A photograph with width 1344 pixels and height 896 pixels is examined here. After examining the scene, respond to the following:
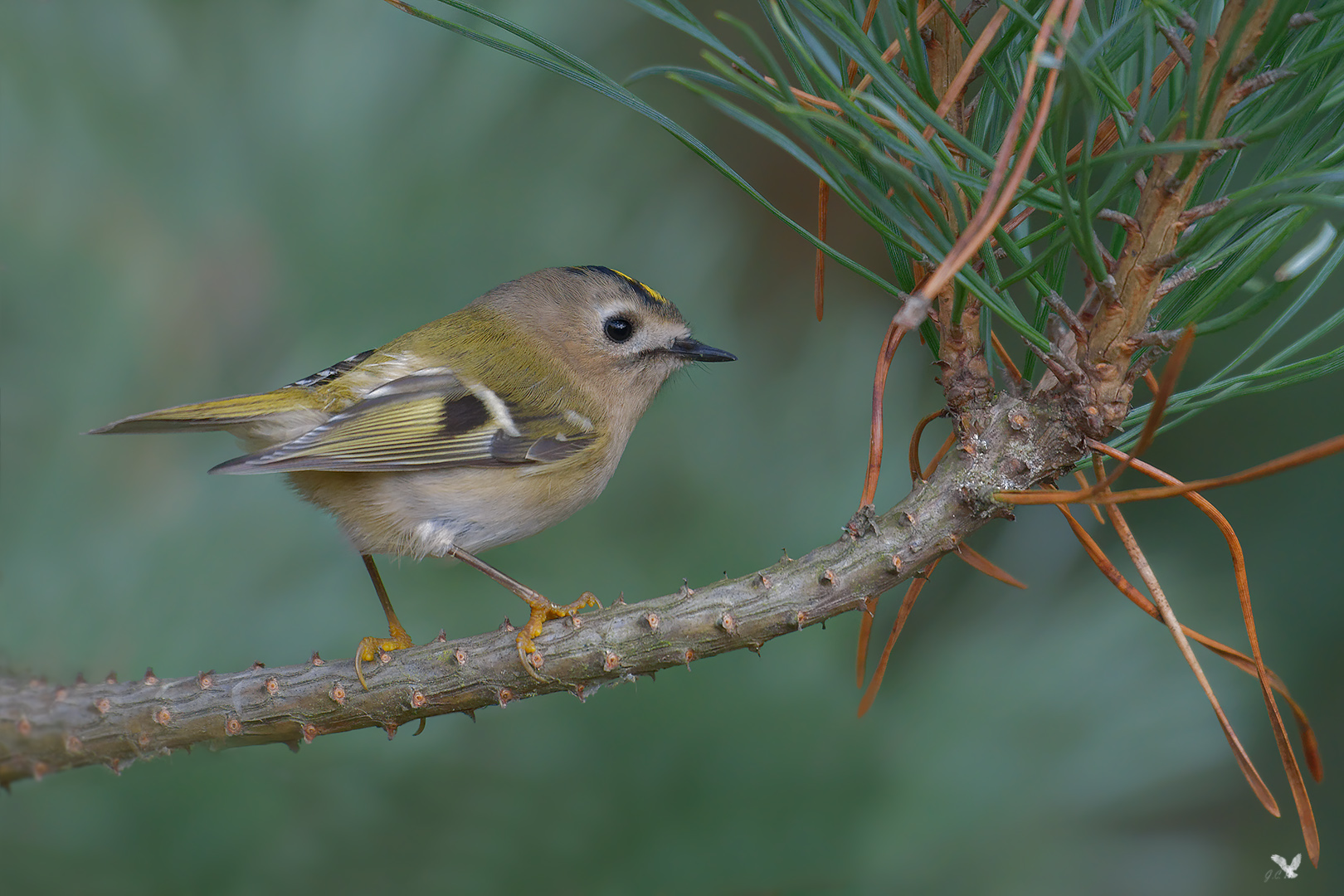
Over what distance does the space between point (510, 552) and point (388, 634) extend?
0.71 feet

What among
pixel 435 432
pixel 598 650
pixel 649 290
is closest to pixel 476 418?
pixel 435 432

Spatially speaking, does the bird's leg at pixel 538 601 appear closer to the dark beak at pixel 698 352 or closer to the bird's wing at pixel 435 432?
the bird's wing at pixel 435 432

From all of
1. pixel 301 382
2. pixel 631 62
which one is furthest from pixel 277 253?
pixel 631 62

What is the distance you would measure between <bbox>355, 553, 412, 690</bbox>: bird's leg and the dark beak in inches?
18.3

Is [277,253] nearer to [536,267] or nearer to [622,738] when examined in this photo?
[536,267]

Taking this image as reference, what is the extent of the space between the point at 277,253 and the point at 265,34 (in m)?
0.25

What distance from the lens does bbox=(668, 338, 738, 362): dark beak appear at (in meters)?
1.13

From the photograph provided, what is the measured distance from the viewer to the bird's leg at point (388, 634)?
804 millimetres

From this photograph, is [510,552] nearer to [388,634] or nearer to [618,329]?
[388,634]

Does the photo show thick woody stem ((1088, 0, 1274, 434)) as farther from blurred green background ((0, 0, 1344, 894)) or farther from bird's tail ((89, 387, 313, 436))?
bird's tail ((89, 387, 313, 436))

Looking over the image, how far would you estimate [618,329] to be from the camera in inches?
52.9

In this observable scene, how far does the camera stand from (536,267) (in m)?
1.18

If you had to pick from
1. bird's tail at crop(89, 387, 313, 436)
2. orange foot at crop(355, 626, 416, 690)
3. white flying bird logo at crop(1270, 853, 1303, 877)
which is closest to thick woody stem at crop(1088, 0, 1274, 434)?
white flying bird logo at crop(1270, 853, 1303, 877)

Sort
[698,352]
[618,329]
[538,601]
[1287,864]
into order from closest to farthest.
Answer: [1287,864] → [538,601] → [698,352] → [618,329]
